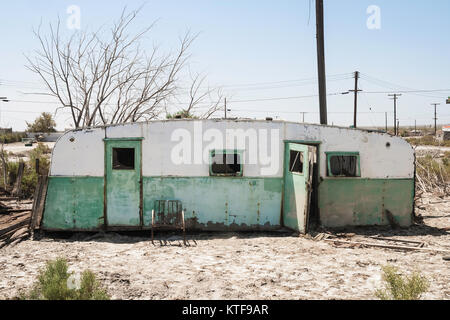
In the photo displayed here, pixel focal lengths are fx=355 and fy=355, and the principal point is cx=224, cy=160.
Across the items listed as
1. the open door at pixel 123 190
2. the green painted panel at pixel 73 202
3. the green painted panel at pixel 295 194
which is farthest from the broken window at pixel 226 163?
the green painted panel at pixel 73 202

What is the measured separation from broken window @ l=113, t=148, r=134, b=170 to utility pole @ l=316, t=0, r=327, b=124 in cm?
583

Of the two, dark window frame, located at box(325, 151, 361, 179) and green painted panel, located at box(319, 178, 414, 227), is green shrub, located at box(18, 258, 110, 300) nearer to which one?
green painted panel, located at box(319, 178, 414, 227)

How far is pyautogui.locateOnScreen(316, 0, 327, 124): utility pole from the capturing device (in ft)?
35.9

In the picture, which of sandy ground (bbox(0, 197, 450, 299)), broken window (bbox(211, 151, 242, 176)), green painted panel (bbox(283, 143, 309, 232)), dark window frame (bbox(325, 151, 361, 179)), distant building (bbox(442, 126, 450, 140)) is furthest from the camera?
distant building (bbox(442, 126, 450, 140))

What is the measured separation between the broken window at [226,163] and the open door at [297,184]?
3.85ft

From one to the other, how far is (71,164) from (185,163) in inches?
106

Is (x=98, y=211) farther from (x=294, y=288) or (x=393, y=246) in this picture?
(x=393, y=246)

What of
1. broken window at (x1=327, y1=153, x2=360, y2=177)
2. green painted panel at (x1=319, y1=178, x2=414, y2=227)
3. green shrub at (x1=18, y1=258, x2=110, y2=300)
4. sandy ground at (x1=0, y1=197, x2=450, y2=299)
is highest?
broken window at (x1=327, y1=153, x2=360, y2=177)

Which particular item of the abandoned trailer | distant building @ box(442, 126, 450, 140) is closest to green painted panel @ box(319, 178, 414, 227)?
the abandoned trailer

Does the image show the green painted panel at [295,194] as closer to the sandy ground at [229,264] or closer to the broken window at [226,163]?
the sandy ground at [229,264]

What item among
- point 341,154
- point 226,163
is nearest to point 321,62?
point 341,154

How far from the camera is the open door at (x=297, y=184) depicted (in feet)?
25.9

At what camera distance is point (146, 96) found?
48.8 feet

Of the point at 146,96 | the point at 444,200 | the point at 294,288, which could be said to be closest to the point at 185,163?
the point at 294,288
